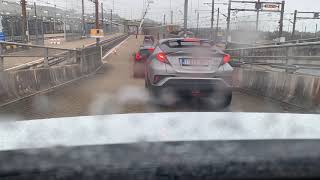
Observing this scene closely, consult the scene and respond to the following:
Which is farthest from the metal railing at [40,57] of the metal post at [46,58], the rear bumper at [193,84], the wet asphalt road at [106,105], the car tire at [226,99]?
the car tire at [226,99]

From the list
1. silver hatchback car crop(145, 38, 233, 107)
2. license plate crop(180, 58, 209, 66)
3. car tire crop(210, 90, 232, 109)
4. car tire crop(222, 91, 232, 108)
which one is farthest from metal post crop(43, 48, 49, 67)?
car tire crop(222, 91, 232, 108)

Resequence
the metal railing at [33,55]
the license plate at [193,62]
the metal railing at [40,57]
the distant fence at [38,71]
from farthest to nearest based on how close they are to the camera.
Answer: the metal railing at [40,57] < the metal railing at [33,55] < the distant fence at [38,71] < the license plate at [193,62]

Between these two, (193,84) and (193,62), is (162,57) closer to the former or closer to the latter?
(193,62)

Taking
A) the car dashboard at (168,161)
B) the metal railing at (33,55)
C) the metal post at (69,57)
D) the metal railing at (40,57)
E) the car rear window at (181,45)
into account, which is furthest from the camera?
the metal post at (69,57)

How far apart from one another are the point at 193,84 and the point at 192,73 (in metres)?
0.21

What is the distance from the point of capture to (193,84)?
625 centimetres

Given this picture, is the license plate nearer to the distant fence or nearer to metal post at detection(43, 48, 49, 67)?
the distant fence

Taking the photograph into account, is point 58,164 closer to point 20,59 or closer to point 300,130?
point 300,130

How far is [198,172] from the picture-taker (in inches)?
46.2

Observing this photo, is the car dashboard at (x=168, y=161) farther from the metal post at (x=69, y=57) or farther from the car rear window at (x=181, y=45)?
the metal post at (x=69, y=57)

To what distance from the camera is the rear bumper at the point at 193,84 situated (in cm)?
624

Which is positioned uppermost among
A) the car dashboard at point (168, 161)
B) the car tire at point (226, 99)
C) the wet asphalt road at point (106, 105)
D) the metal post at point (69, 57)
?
the car dashboard at point (168, 161)

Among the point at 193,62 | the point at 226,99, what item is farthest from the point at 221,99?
the point at 193,62

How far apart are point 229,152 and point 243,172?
0.27 ft
